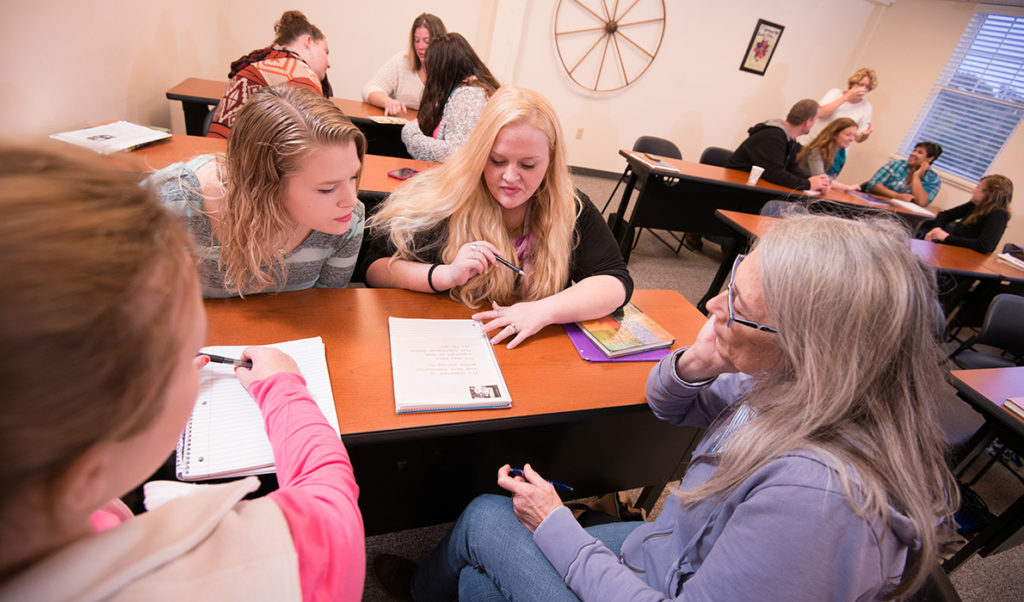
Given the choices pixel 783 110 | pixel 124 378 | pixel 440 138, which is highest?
pixel 783 110

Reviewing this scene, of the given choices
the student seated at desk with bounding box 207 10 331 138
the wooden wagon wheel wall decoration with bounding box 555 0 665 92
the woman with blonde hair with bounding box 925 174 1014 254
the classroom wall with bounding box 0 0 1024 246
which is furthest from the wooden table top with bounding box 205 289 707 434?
the wooden wagon wheel wall decoration with bounding box 555 0 665 92

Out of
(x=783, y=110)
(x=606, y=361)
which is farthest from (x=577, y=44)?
(x=606, y=361)

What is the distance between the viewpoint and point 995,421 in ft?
5.25

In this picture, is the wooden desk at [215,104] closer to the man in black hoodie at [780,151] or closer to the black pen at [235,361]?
the black pen at [235,361]

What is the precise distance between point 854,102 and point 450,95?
4951 millimetres

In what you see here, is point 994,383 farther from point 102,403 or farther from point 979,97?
point 979,97

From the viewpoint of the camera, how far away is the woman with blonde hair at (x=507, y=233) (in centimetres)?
129

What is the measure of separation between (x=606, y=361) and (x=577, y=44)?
16.4 feet

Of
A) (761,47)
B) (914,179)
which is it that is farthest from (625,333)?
(761,47)

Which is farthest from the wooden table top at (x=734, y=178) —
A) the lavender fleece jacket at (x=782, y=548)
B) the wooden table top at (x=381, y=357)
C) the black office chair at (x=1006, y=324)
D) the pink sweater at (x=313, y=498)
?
the pink sweater at (x=313, y=498)

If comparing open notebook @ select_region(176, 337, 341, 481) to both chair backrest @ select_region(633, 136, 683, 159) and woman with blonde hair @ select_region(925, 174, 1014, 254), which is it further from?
woman with blonde hair @ select_region(925, 174, 1014, 254)

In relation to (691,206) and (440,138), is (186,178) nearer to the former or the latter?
(440,138)

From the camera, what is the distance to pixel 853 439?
67cm

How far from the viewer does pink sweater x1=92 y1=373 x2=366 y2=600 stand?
1.53ft
